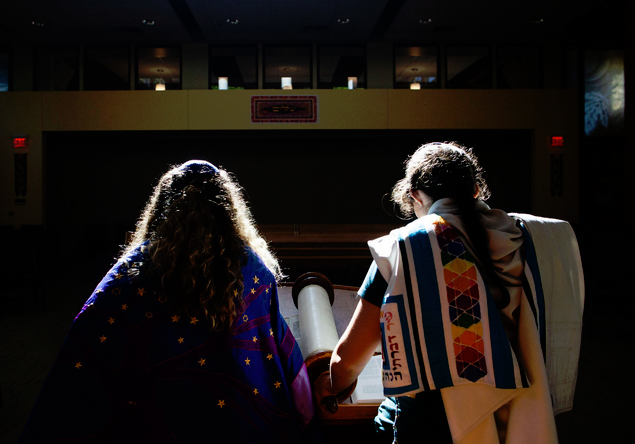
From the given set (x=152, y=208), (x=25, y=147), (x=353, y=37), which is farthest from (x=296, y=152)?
(x=152, y=208)

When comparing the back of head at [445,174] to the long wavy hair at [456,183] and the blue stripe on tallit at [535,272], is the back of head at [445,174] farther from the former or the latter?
the blue stripe on tallit at [535,272]

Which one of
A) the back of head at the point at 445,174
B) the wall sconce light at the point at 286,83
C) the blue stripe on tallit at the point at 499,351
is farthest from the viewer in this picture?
the wall sconce light at the point at 286,83

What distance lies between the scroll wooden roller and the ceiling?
227 inches

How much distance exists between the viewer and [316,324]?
1437 millimetres

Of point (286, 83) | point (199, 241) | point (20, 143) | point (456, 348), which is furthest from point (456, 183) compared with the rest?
point (20, 143)

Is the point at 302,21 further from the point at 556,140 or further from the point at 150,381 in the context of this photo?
the point at 150,381

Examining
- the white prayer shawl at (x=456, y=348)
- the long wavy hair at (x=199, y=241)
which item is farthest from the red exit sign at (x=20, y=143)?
the white prayer shawl at (x=456, y=348)

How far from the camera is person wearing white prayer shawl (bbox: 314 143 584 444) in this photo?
87 centimetres

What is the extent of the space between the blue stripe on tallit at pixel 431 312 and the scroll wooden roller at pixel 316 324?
326 millimetres

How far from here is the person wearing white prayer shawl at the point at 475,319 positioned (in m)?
0.87

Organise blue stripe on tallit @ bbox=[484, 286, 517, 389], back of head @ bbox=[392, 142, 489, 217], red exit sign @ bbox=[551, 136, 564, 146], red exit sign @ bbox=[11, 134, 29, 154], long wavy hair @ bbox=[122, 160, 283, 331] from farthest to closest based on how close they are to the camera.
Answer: red exit sign @ bbox=[11, 134, 29, 154] < red exit sign @ bbox=[551, 136, 564, 146] < long wavy hair @ bbox=[122, 160, 283, 331] < back of head @ bbox=[392, 142, 489, 217] < blue stripe on tallit @ bbox=[484, 286, 517, 389]

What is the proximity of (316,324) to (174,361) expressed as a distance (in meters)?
0.51

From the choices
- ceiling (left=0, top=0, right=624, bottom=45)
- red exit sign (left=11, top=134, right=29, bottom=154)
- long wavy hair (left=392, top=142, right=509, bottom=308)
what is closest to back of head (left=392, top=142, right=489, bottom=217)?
long wavy hair (left=392, top=142, right=509, bottom=308)

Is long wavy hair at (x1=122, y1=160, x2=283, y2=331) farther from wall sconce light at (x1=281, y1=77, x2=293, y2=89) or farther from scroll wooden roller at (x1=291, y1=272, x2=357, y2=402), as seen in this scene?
wall sconce light at (x1=281, y1=77, x2=293, y2=89)
